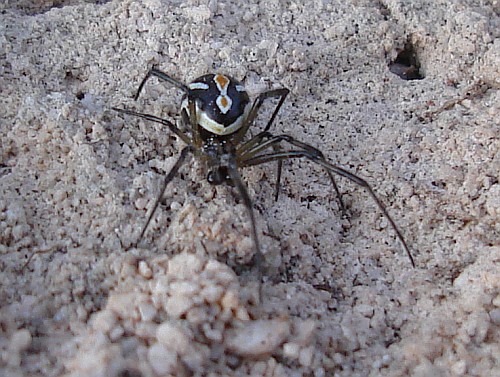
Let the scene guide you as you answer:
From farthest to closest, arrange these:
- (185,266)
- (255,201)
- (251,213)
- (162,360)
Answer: (255,201), (251,213), (185,266), (162,360)

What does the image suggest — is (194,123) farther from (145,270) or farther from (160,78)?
(145,270)

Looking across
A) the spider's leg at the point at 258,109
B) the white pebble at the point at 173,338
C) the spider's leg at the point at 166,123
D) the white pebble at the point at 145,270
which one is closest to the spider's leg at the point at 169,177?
the spider's leg at the point at 166,123

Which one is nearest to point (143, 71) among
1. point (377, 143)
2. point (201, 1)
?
point (201, 1)

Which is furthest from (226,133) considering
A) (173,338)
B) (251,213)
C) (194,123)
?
(173,338)

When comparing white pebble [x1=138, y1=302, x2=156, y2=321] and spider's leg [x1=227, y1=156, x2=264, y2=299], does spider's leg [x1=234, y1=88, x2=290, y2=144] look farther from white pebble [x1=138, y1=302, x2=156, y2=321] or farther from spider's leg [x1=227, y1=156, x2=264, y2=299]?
white pebble [x1=138, y1=302, x2=156, y2=321]

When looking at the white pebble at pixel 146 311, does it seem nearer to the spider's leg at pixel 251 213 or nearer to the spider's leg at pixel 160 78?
the spider's leg at pixel 251 213

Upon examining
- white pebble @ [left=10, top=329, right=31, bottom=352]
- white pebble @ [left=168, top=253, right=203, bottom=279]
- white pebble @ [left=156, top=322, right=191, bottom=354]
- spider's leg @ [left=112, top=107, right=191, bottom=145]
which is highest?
spider's leg @ [left=112, top=107, right=191, bottom=145]

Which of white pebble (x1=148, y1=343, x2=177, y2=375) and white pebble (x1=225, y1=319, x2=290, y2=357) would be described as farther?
white pebble (x1=225, y1=319, x2=290, y2=357)

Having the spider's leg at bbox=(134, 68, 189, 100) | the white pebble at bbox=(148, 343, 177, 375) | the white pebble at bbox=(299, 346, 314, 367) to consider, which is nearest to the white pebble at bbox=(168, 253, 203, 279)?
the white pebble at bbox=(148, 343, 177, 375)

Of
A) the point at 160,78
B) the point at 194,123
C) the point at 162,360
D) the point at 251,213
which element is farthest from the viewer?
the point at 160,78
